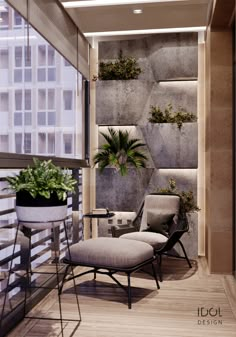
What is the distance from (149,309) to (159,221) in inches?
55.0

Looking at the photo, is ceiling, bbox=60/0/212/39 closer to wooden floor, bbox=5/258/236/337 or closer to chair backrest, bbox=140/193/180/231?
chair backrest, bbox=140/193/180/231

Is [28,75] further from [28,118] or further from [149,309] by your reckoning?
[149,309]

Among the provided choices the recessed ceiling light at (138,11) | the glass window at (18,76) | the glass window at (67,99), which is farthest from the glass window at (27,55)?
the recessed ceiling light at (138,11)

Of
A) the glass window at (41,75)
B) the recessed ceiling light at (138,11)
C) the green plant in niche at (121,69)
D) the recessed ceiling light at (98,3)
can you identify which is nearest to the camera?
the glass window at (41,75)

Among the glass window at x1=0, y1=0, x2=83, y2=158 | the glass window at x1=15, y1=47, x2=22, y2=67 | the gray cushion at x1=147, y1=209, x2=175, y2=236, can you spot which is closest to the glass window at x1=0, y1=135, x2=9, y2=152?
the glass window at x1=0, y1=0, x2=83, y2=158

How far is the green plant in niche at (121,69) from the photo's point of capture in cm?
543

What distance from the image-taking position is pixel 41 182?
274 cm

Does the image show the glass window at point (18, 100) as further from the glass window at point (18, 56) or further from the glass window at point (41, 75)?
the glass window at point (41, 75)

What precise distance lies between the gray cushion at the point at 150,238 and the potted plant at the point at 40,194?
5.29ft

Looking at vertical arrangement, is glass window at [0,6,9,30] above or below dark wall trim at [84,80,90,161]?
above

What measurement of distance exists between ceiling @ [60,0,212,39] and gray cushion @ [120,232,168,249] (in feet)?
8.23

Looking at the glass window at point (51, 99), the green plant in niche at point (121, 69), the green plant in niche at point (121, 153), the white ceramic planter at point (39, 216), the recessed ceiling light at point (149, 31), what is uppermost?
the recessed ceiling light at point (149, 31)

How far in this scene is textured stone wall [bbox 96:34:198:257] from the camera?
5.30 meters

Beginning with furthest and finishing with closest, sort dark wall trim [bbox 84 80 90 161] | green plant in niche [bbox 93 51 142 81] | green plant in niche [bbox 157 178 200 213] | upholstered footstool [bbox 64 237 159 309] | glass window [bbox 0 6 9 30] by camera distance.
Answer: dark wall trim [bbox 84 80 90 161]
green plant in niche [bbox 93 51 142 81]
green plant in niche [bbox 157 178 200 213]
upholstered footstool [bbox 64 237 159 309]
glass window [bbox 0 6 9 30]
